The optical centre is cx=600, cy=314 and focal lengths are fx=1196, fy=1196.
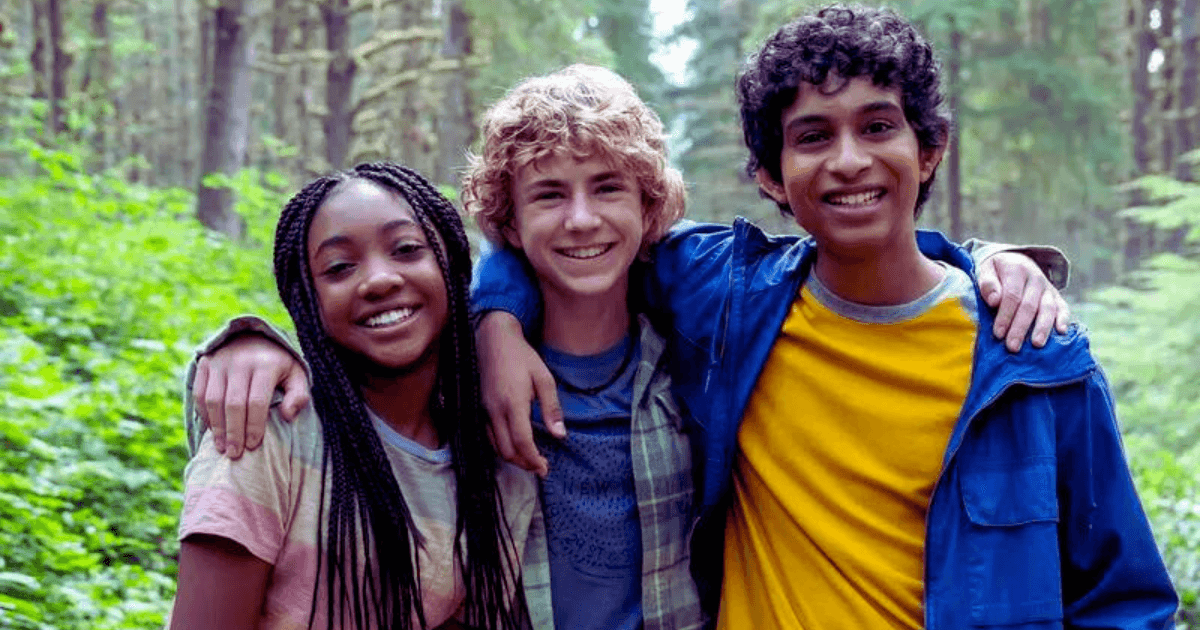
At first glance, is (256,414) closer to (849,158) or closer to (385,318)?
(385,318)

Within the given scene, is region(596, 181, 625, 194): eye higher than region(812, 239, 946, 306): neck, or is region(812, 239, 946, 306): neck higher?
region(596, 181, 625, 194): eye

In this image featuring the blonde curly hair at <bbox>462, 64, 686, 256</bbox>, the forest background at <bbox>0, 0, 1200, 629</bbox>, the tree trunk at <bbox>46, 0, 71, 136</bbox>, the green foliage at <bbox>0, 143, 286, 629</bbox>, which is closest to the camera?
the blonde curly hair at <bbox>462, 64, 686, 256</bbox>

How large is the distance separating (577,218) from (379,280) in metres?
0.58

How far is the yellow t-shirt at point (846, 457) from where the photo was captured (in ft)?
9.33

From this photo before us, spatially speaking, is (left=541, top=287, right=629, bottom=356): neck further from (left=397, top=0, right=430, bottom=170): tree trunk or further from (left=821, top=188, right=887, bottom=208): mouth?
(left=397, top=0, right=430, bottom=170): tree trunk

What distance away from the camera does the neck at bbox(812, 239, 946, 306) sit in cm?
299

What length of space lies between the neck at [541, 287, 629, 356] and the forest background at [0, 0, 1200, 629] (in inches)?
47.8

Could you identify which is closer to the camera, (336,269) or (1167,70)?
(336,269)

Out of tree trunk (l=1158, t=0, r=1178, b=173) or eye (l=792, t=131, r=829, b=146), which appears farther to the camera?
tree trunk (l=1158, t=0, r=1178, b=173)

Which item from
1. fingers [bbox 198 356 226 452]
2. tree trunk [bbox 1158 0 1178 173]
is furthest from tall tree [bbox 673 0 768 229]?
fingers [bbox 198 356 226 452]

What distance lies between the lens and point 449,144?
15.8 m

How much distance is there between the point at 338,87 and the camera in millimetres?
14484

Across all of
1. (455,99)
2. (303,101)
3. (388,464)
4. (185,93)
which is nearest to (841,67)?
(388,464)

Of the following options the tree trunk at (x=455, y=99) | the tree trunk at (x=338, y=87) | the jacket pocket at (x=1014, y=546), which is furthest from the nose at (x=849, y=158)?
the tree trunk at (x=455, y=99)
